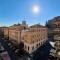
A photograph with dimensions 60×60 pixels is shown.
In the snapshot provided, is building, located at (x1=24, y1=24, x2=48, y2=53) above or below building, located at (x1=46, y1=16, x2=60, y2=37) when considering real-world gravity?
below

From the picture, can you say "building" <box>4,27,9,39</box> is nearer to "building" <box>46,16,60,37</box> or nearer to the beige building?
→ the beige building

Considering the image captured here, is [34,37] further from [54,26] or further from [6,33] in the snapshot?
[6,33]

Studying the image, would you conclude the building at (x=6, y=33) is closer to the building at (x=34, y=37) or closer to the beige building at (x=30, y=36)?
the beige building at (x=30, y=36)

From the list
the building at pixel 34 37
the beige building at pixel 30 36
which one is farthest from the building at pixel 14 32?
the building at pixel 34 37

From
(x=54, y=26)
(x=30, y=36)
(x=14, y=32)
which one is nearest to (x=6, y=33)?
(x=14, y=32)

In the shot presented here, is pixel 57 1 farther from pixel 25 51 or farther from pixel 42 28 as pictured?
pixel 25 51

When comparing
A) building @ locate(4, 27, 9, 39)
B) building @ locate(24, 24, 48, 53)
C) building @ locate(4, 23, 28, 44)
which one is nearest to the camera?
building @ locate(24, 24, 48, 53)

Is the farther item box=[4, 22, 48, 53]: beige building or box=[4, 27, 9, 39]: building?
box=[4, 27, 9, 39]: building

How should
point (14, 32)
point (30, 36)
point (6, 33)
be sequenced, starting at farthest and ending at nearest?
1. point (6, 33)
2. point (14, 32)
3. point (30, 36)

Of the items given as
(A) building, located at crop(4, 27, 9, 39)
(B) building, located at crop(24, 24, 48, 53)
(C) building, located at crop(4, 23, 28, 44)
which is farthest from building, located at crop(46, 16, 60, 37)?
(A) building, located at crop(4, 27, 9, 39)
